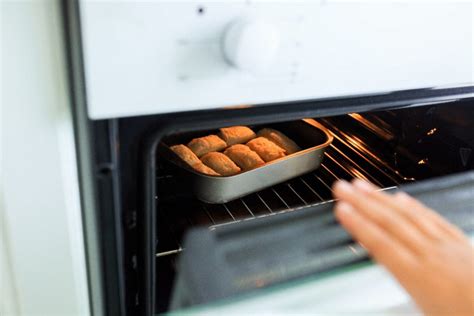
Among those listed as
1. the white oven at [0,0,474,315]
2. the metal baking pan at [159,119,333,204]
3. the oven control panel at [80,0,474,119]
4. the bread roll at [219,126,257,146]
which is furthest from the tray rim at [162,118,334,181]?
the oven control panel at [80,0,474,119]

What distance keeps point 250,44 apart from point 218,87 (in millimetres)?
60

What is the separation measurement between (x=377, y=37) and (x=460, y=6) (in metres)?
0.11

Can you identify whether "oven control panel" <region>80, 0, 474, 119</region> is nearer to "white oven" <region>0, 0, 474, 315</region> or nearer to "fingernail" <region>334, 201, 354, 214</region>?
"white oven" <region>0, 0, 474, 315</region>

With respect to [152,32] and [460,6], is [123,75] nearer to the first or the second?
[152,32]

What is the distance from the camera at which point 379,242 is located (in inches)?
14.0

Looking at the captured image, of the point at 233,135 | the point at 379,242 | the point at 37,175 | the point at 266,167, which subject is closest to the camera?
the point at 379,242

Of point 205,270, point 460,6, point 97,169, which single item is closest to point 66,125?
point 97,169

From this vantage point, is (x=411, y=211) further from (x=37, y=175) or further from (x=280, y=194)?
(x=280, y=194)

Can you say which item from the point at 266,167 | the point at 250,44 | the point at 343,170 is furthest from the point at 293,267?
the point at 343,170

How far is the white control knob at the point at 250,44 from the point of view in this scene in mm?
385

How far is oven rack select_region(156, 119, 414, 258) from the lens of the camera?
789 millimetres

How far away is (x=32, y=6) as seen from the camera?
0.39 m

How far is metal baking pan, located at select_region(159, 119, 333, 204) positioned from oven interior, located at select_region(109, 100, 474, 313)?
0.02m

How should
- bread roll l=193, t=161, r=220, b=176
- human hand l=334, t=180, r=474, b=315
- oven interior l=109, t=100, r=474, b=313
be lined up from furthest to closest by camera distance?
bread roll l=193, t=161, r=220, b=176 < oven interior l=109, t=100, r=474, b=313 < human hand l=334, t=180, r=474, b=315
